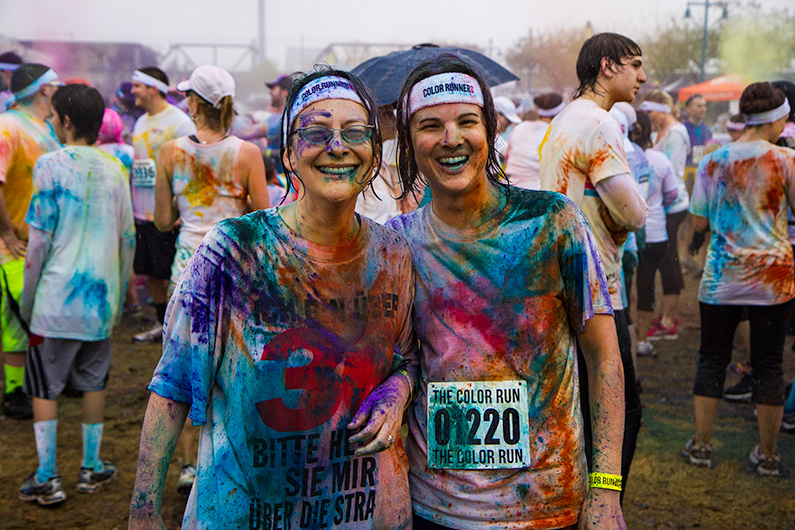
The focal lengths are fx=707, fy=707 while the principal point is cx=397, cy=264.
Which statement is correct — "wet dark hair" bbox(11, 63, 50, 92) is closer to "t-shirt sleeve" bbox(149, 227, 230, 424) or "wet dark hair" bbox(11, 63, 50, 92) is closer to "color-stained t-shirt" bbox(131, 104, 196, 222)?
"color-stained t-shirt" bbox(131, 104, 196, 222)

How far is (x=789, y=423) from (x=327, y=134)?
4.63m

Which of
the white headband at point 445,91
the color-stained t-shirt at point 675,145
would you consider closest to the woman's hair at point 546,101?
the color-stained t-shirt at point 675,145

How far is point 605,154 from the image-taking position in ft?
9.95

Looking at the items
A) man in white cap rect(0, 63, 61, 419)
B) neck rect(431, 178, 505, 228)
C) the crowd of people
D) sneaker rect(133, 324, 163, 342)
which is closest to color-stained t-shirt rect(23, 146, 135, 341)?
man in white cap rect(0, 63, 61, 419)

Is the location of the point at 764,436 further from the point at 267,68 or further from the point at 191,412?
the point at 267,68

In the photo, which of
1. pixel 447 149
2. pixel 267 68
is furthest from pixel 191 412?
pixel 267 68

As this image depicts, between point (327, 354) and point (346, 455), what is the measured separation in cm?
25

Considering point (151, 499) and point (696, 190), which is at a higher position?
point (696, 190)

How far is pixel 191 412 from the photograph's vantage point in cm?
164

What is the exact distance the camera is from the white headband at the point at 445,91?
191 centimetres

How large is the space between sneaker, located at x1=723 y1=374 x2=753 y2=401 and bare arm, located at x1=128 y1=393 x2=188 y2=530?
16.3 feet

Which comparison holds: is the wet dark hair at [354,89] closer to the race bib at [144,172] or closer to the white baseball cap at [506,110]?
the race bib at [144,172]

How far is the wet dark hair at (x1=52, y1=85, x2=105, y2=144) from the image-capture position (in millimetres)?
3893

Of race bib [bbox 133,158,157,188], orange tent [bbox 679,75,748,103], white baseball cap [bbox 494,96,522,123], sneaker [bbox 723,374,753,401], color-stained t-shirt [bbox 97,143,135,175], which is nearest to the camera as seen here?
sneaker [bbox 723,374,753,401]
